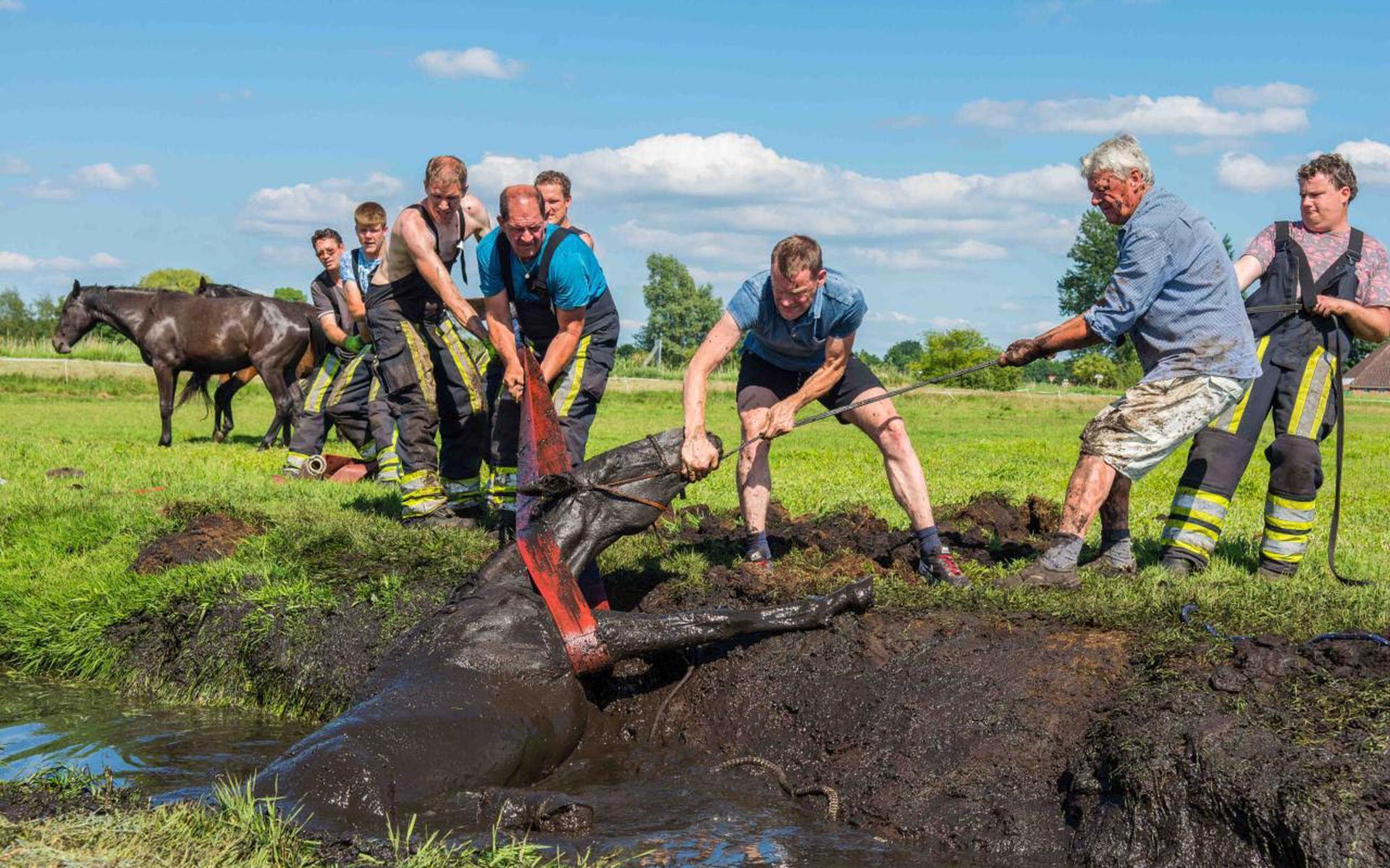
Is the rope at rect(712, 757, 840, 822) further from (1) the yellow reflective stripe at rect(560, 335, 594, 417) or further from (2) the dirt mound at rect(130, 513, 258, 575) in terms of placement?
(2) the dirt mound at rect(130, 513, 258, 575)

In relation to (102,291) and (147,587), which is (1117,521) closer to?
(147,587)

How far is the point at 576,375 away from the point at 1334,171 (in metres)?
4.29

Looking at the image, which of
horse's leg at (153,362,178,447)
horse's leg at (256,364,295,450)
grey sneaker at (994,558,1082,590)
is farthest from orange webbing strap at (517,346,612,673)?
A: horse's leg at (153,362,178,447)

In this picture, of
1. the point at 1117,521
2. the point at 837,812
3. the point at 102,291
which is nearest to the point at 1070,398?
the point at 102,291

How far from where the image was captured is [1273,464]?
6898 millimetres

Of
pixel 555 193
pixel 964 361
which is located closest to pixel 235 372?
pixel 555 193

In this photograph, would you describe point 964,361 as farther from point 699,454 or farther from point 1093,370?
point 699,454

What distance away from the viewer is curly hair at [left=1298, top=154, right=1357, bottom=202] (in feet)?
22.5

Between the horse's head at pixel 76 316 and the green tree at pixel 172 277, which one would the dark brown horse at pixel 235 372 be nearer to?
the horse's head at pixel 76 316

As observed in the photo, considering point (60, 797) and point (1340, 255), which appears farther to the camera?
point (1340, 255)

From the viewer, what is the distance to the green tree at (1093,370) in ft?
178

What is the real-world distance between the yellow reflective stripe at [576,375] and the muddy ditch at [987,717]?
1189 millimetres

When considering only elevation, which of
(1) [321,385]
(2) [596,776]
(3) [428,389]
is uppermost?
(3) [428,389]

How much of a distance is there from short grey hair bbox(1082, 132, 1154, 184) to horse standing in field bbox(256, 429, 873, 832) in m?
2.24
